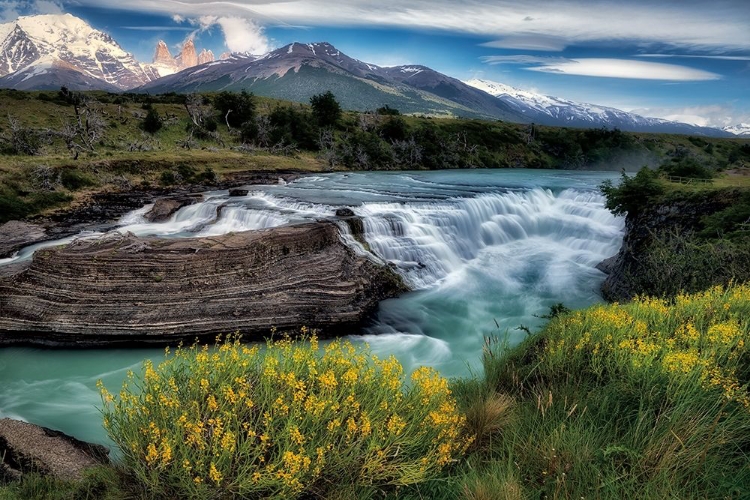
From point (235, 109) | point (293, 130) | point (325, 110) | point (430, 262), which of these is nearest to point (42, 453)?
point (430, 262)

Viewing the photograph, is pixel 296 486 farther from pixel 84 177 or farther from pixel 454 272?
pixel 84 177

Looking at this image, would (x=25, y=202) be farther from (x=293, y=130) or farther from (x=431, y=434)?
(x=293, y=130)

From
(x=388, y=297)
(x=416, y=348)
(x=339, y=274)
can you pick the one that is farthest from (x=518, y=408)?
(x=388, y=297)

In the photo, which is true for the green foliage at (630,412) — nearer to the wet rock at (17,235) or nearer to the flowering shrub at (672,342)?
the flowering shrub at (672,342)

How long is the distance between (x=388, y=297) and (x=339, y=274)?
2879 millimetres

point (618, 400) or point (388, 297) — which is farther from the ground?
point (618, 400)

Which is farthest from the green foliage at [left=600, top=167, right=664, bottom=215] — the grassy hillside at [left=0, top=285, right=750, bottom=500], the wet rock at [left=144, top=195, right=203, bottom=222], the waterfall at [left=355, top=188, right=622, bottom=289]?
the wet rock at [left=144, top=195, right=203, bottom=222]

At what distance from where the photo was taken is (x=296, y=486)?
4262 mm

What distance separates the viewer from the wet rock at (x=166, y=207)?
94.5ft

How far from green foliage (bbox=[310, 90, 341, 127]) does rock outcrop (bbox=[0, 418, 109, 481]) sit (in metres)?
73.9

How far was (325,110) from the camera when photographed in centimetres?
7944

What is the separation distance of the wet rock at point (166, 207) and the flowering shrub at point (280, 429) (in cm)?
2610

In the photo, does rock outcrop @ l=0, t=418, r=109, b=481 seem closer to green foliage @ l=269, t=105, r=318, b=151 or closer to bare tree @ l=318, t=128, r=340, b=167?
bare tree @ l=318, t=128, r=340, b=167

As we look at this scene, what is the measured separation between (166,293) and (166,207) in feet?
56.4
